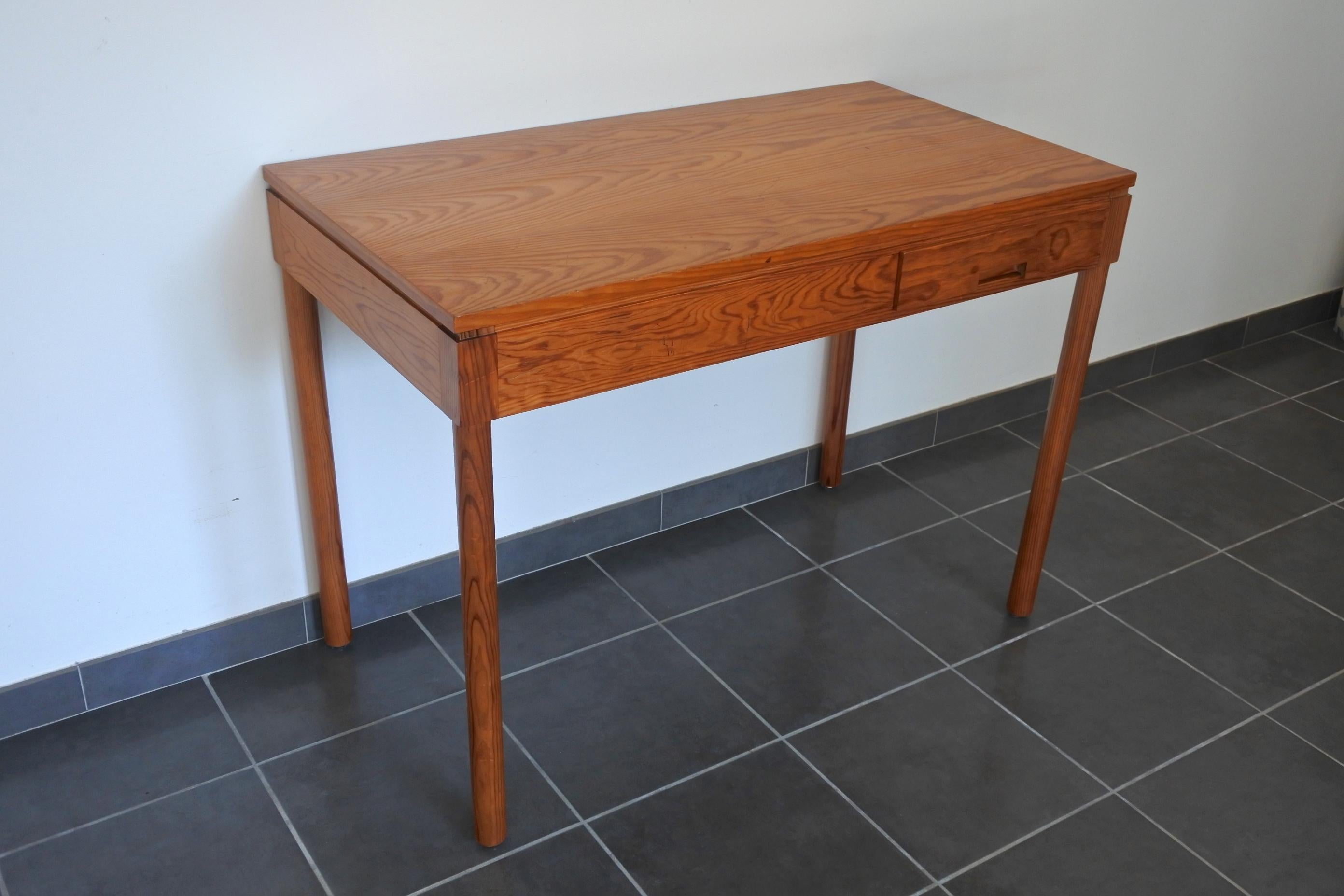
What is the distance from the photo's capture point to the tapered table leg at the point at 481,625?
1.71m

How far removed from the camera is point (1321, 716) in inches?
93.5

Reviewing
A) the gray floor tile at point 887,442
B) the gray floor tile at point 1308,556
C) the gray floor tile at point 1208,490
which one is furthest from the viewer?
the gray floor tile at point 887,442

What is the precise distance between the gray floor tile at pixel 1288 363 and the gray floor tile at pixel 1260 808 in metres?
1.60

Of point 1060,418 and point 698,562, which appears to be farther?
point 698,562

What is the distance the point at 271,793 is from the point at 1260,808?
1.66 meters

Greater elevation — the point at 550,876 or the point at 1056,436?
the point at 1056,436

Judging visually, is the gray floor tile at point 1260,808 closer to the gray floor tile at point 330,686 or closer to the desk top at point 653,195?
the desk top at point 653,195

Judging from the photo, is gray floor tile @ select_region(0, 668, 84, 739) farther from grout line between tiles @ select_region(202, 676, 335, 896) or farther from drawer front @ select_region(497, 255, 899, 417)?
drawer front @ select_region(497, 255, 899, 417)

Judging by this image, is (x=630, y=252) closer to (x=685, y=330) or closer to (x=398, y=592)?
(x=685, y=330)

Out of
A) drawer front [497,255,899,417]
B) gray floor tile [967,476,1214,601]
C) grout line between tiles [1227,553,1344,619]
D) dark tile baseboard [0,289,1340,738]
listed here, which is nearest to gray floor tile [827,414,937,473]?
dark tile baseboard [0,289,1340,738]

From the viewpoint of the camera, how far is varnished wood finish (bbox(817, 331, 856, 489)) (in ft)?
9.39

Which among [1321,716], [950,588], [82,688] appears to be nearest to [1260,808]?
[1321,716]

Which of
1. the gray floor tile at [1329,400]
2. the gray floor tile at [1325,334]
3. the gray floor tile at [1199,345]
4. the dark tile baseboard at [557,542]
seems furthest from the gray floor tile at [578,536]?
the gray floor tile at [1325,334]

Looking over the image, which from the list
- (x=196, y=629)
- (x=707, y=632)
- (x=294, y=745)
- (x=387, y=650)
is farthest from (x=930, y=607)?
(x=196, y=629)
